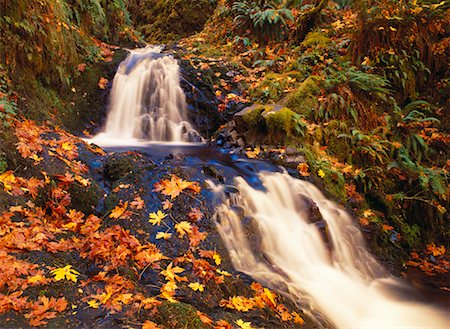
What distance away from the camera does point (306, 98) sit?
315 inches

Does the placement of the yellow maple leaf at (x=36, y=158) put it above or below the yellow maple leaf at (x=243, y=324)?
above

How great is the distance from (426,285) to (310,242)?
192 centimetres

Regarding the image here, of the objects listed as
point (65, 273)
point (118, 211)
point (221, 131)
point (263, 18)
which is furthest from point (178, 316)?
point (263, 18)

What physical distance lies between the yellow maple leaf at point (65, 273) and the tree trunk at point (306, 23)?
386 inches

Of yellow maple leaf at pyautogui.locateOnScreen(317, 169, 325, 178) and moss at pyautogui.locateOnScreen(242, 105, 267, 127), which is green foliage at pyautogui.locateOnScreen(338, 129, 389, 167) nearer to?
yellow maple leaf at pyautogui.locateOnScreen(317, 169, 325, 178)

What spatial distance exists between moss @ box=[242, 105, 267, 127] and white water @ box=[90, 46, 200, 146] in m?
1.75

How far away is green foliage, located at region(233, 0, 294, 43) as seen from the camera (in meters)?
10.9

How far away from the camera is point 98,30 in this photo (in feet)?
35.7

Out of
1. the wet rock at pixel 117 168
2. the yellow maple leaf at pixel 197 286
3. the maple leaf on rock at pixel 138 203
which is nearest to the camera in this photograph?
the yellow maple leaf at pixel 197 286

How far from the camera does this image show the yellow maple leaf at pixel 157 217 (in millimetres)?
4268

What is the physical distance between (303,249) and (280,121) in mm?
3061

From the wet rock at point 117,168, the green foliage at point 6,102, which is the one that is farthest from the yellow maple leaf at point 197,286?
the green foliage at point 6,102

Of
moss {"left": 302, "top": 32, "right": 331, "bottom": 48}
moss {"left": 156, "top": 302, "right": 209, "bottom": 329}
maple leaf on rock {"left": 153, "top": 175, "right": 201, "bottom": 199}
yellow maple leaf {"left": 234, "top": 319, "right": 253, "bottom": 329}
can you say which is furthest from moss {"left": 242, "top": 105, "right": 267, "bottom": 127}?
moss {"left": 156, "top": 302, "right": 209, "bottom": 329}

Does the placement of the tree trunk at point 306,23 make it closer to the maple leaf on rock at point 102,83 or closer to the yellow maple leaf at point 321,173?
the yellow maple leaf at point 321,173
